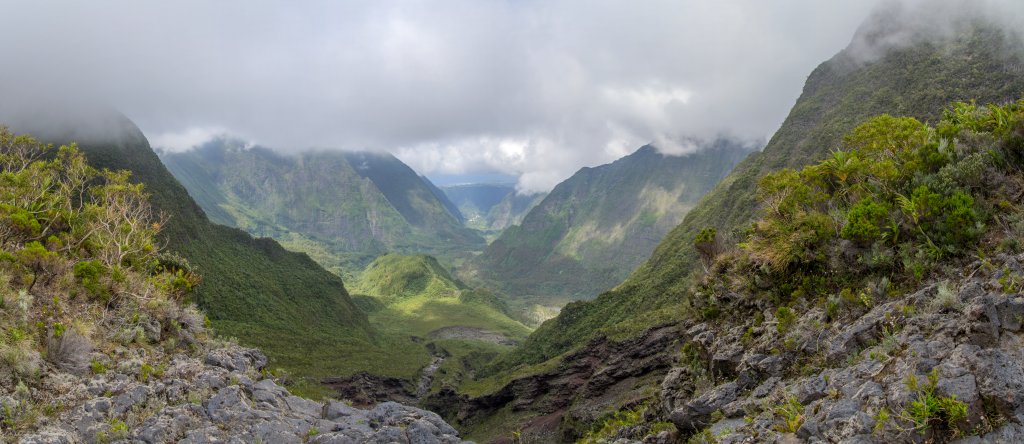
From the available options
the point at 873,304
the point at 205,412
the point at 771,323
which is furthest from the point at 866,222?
the point at 205,412

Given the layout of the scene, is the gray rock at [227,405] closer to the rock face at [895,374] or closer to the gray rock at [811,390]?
the rock face at [895,374]

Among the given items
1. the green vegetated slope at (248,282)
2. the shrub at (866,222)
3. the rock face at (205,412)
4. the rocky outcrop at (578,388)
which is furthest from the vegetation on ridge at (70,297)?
the green vegetated slope at (248,282)

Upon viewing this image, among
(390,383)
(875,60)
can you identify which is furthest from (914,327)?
(875,60)

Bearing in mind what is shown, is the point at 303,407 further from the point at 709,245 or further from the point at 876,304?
the point at 876,304

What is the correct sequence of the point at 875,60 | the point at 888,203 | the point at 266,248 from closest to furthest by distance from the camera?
1. the point at 888,203
2. the point at 875,60
3. the point at 266,248

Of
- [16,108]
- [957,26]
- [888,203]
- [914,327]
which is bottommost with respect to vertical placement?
[914,327]

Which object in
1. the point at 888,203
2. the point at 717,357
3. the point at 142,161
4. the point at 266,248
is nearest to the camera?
the point at 888,203

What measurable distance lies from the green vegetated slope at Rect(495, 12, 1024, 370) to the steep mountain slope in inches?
1902

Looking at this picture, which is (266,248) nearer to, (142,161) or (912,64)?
(142,161)

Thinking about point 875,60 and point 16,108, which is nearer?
point 875,60

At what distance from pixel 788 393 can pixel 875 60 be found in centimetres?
16555

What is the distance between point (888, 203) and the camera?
580 inches

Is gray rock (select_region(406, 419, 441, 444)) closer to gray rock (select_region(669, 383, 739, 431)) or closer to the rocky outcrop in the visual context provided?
gray rock (select_region(669, 383, 739, 431))

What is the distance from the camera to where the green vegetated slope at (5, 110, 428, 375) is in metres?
105
